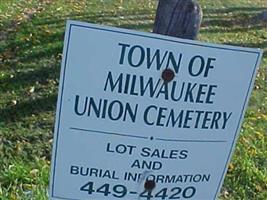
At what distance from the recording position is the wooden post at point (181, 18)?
2645 millimetres

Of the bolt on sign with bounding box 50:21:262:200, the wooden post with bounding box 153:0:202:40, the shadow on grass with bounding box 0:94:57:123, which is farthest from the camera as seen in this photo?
the shadow on grass with bounding box 0:94:57:123

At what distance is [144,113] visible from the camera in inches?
85.8

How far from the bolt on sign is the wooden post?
51 cm

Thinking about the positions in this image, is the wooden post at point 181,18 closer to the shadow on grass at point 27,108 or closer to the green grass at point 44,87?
the green grass at point 44,87

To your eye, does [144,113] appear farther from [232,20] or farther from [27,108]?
[232,20]

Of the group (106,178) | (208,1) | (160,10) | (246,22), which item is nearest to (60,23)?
(246,22)

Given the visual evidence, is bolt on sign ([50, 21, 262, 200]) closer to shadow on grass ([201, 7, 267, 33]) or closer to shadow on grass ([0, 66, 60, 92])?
shadow on grass ([0, 66, 60, 92])

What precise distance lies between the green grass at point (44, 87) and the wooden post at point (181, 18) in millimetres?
1482

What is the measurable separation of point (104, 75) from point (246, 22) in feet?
32.8

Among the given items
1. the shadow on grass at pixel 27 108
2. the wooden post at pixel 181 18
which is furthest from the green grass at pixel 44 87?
the wooden post at pixel 181 18

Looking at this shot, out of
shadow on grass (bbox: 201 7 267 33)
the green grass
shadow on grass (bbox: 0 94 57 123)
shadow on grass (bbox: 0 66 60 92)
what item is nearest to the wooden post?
the green grass

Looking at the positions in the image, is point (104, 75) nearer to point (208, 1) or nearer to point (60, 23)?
point (60, 23)

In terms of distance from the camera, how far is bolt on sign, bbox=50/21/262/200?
6.90 feet

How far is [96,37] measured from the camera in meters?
2.08
